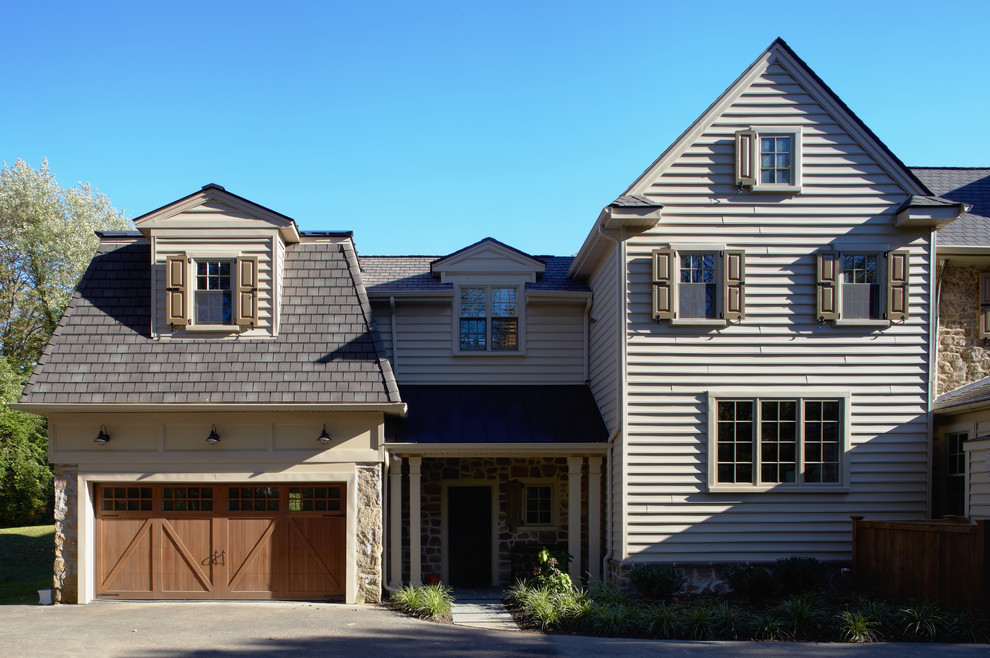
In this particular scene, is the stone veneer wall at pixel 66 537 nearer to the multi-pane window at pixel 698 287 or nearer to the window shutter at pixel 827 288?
the multi-pane window at pixel 698 287

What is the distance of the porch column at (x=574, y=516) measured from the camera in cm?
1359

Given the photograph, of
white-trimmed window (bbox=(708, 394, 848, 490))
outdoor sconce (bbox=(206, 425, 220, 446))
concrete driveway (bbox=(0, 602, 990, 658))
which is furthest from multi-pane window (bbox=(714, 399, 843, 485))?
outdoor sconce (bbox=(206, 425, 220, 446))

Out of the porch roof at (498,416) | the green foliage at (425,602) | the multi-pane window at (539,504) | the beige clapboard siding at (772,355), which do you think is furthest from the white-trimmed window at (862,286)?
the green foliage at (425,602)

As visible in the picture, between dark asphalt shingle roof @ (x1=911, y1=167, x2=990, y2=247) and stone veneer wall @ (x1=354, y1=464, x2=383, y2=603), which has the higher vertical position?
dark asphalt shingle roof @ (x1=911, y1=167, x2=990, y2=247)

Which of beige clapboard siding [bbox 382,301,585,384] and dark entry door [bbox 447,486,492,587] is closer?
dark entry door [bbox 447,486,492,587]

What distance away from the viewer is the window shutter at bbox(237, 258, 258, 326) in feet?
42.9

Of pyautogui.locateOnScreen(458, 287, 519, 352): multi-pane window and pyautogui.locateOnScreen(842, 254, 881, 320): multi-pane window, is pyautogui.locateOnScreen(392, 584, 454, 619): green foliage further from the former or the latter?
pyautogui.locateOnScreen(842, 254, 881, 320): multi-pane window

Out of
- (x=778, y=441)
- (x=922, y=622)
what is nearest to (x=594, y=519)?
(x=778, y=441)

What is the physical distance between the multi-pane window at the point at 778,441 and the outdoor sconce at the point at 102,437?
9.68 metres

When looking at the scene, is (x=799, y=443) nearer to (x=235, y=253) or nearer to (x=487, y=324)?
(x=487, y=324)

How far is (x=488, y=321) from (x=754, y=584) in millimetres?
6796

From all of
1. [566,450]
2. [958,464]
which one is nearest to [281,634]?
[566,450]

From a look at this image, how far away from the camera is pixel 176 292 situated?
13000mm

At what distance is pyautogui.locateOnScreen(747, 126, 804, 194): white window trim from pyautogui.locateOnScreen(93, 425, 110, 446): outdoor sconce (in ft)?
36.4
